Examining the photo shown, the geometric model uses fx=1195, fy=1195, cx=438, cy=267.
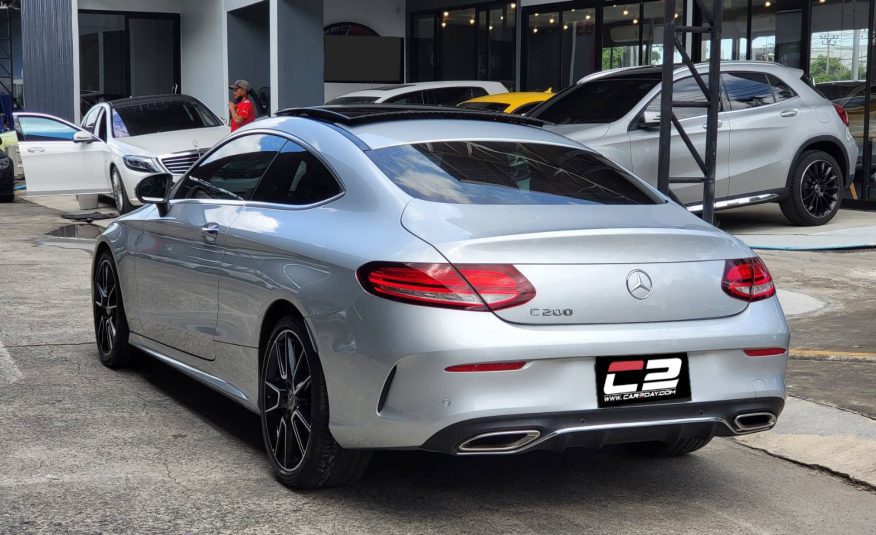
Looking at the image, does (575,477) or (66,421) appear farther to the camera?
(66,421)

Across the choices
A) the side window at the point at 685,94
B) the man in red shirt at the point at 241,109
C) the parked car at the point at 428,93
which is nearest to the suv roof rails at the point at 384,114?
the side window at the point at 685,94

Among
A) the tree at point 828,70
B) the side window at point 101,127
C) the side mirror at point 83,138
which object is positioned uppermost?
the tree at point 828,70

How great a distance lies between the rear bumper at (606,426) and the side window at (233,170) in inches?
74.1

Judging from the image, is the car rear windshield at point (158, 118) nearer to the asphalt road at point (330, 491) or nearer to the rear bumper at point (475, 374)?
the asphalt road at point (330, 491)

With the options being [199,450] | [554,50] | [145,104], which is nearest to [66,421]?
[199,450]

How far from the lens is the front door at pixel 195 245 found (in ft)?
17.8

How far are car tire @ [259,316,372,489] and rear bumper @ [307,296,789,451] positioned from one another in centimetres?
12

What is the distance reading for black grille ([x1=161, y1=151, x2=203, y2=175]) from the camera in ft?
52.5

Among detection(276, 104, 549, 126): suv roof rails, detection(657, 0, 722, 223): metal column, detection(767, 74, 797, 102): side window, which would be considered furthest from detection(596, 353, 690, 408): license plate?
detection(767, 74, 797, 102): side window

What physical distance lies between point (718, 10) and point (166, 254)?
16.8 feet

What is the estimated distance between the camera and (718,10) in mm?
9188

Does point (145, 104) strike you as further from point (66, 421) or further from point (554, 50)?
point (66, 421)

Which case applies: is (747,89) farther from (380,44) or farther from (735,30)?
(380,44)

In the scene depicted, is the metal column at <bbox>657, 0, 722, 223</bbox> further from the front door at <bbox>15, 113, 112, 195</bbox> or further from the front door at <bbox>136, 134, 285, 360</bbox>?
the front door at <bbox>15, 113, 112, 195</bbox>
